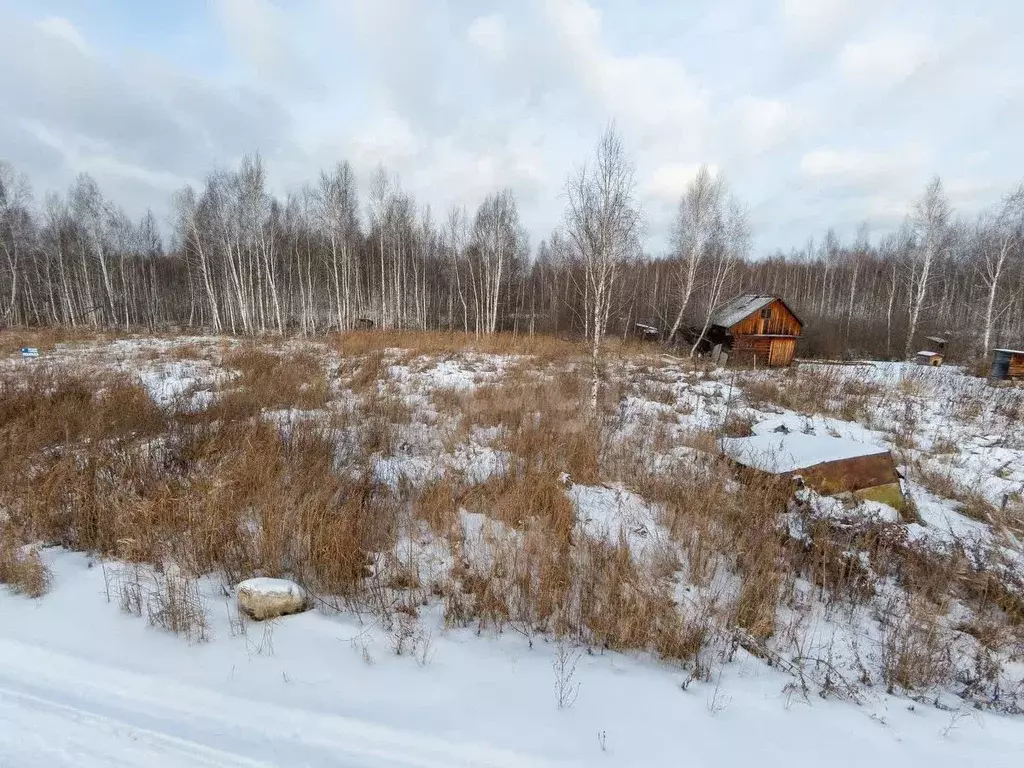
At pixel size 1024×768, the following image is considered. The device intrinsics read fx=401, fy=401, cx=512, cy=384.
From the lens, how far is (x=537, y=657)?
8.46 feet

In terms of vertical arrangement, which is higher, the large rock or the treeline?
the treeline

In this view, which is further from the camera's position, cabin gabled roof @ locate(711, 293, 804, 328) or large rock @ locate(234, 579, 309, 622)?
cabin gabled roof @ locate(711, 293, 804, 328)

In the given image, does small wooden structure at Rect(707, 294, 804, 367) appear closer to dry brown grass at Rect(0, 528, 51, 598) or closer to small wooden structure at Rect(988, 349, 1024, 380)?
small wooden structure at Rect(988, 349, 1024, 380)

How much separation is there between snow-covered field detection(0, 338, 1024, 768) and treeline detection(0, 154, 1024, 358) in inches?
469

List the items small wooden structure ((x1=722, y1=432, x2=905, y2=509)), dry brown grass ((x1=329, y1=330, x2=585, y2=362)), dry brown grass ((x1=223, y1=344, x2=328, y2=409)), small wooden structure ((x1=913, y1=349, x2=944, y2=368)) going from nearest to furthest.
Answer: small wooden structure ((x1=722, y1=432, x2=905, y2=509)) < dry brown grass ((x1=223, y1=344, x2=328, y2=409)) < dry brown grass ((x1=329, y1=330, x2=585, y2=362)) < small wooden structure ((x1=913, y1=349, x2=944, y2=368))

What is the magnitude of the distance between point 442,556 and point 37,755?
7.64ft

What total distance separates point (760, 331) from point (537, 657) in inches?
926

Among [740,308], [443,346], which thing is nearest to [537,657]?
[443,346]

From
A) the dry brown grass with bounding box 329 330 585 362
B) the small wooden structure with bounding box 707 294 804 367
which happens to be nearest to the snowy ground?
the dry brown grass with bounding box 329 330 585 362

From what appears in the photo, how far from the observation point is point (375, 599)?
117 inches

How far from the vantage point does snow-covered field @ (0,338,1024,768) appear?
202 cm

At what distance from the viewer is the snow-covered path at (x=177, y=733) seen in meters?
1.88

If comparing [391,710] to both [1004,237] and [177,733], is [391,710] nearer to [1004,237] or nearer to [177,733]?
[177,733]

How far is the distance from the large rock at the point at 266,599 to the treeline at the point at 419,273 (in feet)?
44.3
